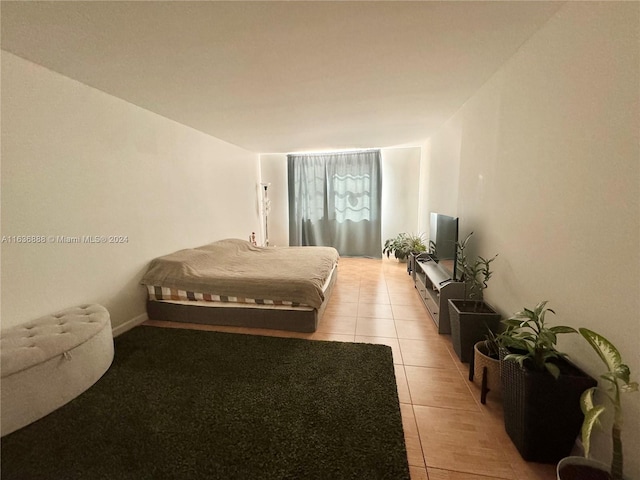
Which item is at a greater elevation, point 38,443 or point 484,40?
point 484,40

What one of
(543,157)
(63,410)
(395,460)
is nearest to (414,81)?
(543,157)

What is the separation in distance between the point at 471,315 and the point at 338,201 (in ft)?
14.0

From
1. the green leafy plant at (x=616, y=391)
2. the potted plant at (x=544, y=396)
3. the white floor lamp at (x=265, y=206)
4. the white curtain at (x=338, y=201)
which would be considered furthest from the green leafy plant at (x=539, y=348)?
the white floor lamp at (x=265, y=206)

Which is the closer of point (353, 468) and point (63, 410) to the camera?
point (353, 468)

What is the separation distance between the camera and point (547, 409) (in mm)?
1250

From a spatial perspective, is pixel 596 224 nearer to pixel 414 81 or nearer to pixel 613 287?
pixel 613 287

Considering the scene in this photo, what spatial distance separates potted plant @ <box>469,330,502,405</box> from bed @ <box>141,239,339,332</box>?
1.38m

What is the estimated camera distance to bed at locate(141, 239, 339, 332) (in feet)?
8.69

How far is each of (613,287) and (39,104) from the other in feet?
12.1

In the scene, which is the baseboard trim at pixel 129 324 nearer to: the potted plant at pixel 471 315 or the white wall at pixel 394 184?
the potted plant at pixel 471 315

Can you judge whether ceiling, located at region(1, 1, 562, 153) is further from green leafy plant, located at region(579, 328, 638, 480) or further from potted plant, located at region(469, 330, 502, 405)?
potted plant, located at region(469, 330, 502, 405)

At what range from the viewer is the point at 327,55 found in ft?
6.03

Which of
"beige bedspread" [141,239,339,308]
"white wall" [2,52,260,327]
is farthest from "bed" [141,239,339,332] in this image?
"white wall" [2,52,260,327]

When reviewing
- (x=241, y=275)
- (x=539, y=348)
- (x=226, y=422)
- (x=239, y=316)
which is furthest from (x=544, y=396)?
(x=241, y=275)
